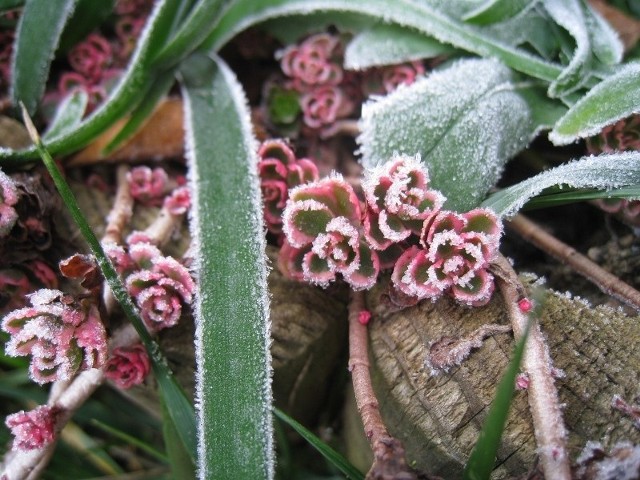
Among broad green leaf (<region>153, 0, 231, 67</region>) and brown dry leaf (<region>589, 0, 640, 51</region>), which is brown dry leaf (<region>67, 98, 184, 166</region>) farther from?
brown dry leaf (<region>589, 0, 640, 51</region>)

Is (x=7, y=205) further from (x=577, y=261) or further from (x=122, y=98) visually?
(x=577, y=261)

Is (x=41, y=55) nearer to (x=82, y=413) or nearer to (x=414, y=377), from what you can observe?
(x=82, y=413)

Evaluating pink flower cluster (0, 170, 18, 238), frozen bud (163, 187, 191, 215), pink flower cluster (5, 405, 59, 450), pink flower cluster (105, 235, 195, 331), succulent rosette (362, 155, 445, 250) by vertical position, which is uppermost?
frozen bud (163, 187, 191, 215)

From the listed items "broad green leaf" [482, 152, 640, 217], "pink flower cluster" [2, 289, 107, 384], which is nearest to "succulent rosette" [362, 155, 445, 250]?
"broad green leaf" [482, 152, 640, 217]

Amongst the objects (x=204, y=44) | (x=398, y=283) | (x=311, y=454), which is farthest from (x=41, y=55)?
(x=311, y=454)

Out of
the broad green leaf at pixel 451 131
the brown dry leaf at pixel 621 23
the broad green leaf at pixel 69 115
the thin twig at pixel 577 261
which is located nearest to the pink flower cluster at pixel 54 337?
the broad green leaf at pixel 69 115
